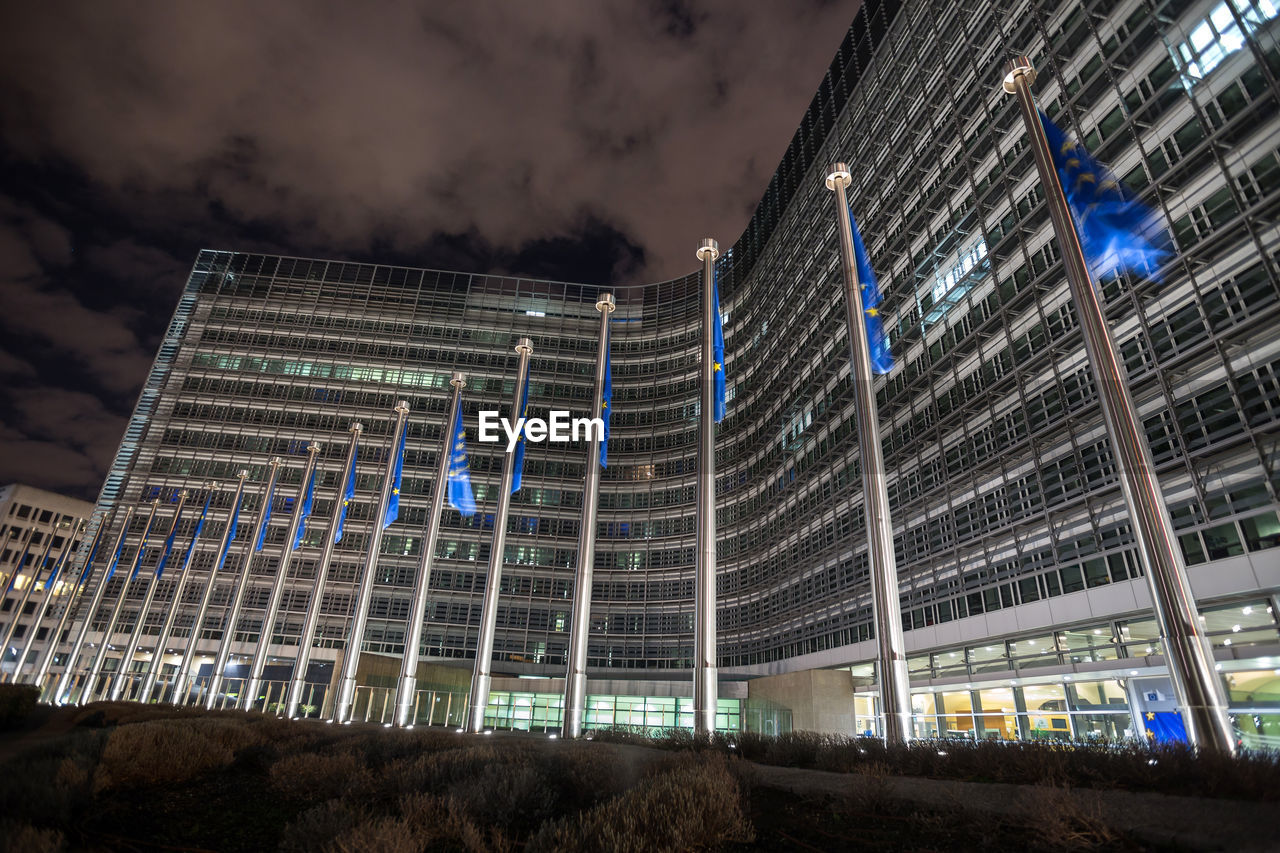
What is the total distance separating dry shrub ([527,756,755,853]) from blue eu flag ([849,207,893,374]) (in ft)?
37.4

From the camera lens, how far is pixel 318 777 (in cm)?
1116

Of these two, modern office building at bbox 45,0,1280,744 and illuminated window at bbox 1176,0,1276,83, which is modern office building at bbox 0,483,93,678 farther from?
illuminated window at bbox 1176,0,1276,83

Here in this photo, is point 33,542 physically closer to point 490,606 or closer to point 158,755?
point 490,606

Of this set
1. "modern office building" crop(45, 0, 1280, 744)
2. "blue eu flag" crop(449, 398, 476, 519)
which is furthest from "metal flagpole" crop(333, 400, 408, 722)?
"modern office building" crop(45, 0, 1280, 744)

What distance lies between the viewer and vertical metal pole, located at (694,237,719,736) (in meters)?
18.4

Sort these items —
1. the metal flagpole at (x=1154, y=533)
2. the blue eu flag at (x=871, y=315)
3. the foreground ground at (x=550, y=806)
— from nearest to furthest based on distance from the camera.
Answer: the foreground ground at (x=550, y=806) → the metal flagpole at (x=1154, y=533) → the blue eu flag at (x=871, y=315)

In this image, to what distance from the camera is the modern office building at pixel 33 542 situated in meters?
98.5

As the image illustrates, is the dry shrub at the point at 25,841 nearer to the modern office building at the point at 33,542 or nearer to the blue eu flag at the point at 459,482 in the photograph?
the blue eu flag at the point at 459,482

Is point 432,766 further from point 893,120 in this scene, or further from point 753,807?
point 893,120

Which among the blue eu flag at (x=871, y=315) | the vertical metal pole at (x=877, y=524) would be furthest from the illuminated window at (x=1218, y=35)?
the blue eu flag at (x=871, y=315)


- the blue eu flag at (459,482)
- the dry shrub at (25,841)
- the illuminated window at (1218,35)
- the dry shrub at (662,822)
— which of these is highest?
the illuminated window at (1218,35)

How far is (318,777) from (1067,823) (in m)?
10.5

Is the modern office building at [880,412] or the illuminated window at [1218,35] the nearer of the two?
the illuminated window at [1218,35]

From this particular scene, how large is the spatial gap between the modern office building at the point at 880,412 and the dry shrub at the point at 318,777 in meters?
22.1
